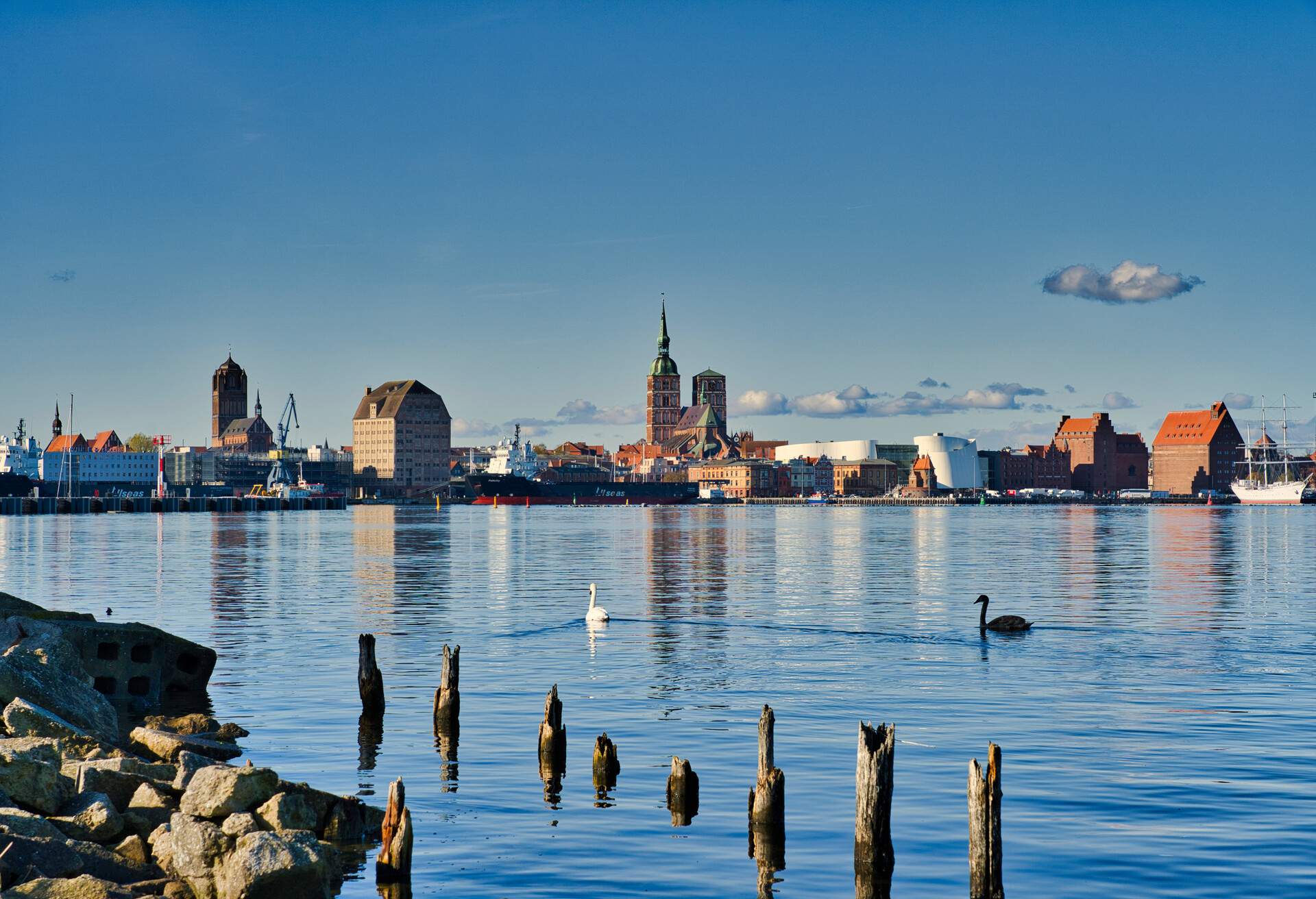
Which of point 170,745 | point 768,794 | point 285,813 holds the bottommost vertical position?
point 768,794

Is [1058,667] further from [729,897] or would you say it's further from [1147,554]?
[1147,554]

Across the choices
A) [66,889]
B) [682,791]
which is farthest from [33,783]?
[682,791]

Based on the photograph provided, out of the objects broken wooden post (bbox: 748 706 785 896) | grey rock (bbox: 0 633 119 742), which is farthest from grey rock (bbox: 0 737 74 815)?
broken wooden post (bbox: 748 706 785 896)

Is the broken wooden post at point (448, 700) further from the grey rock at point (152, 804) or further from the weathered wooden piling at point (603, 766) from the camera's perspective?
the grey rock at point (152, 804)

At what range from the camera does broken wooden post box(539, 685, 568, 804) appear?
2041cm

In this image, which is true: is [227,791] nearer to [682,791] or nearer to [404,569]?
[682,791]

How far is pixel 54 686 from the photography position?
20344 mm

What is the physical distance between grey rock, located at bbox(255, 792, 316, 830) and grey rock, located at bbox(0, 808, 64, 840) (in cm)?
196

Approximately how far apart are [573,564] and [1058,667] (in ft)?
152

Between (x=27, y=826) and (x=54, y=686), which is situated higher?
(x=54, y=686)

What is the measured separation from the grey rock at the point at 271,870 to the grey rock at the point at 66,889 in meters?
0.95

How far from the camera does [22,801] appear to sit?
14781 mm

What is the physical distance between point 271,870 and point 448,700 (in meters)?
10.5

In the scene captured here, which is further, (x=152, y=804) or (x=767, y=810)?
(x=767, y=810)
